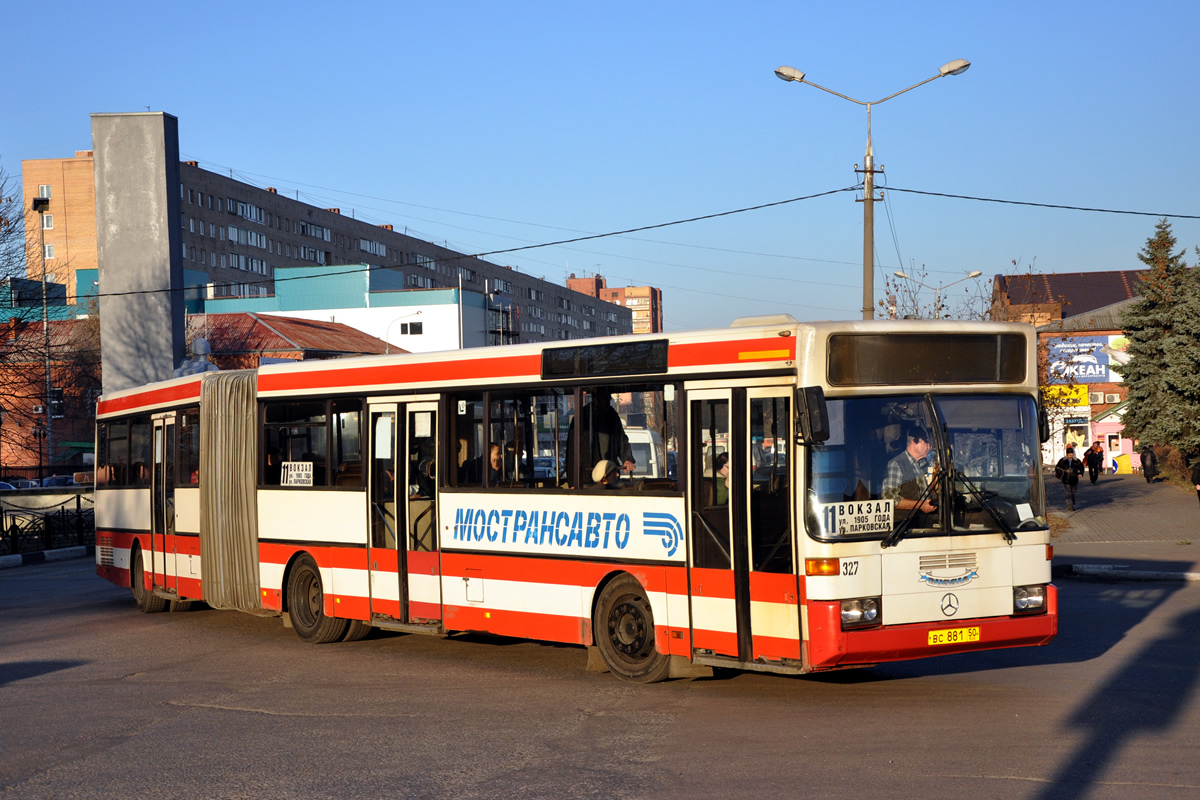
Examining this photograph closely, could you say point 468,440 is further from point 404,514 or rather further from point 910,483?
point 910,483

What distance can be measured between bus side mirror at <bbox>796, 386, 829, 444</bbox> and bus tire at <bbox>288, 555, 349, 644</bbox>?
673cm

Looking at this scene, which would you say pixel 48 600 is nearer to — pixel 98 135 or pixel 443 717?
pixel 443 717

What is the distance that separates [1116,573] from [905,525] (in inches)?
→ 416

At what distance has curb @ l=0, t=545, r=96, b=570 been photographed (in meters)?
28.0

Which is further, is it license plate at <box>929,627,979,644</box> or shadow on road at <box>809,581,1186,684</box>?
shadow on road at <box>809,581,1186,684</box>

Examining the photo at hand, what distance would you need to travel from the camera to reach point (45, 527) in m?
32.2

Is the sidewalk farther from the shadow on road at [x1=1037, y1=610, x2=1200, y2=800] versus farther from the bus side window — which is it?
the bus side window

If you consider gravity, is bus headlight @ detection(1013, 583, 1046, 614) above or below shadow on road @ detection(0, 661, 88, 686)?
above

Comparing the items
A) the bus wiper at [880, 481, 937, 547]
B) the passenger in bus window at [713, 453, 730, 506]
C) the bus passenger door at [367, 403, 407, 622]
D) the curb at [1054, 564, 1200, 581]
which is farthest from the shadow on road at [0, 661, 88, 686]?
the curb at [1054, 564, 1200, 581]

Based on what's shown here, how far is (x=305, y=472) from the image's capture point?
1395cm

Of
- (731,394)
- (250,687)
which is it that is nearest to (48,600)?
(250,687)

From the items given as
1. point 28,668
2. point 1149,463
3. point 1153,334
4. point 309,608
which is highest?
point 1153,334

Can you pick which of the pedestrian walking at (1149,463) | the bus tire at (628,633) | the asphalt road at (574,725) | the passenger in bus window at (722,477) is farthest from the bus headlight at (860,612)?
the pedestrian walking at (1149,463)

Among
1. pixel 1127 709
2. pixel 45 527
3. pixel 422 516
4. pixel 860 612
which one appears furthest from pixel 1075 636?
pixel 45 527
